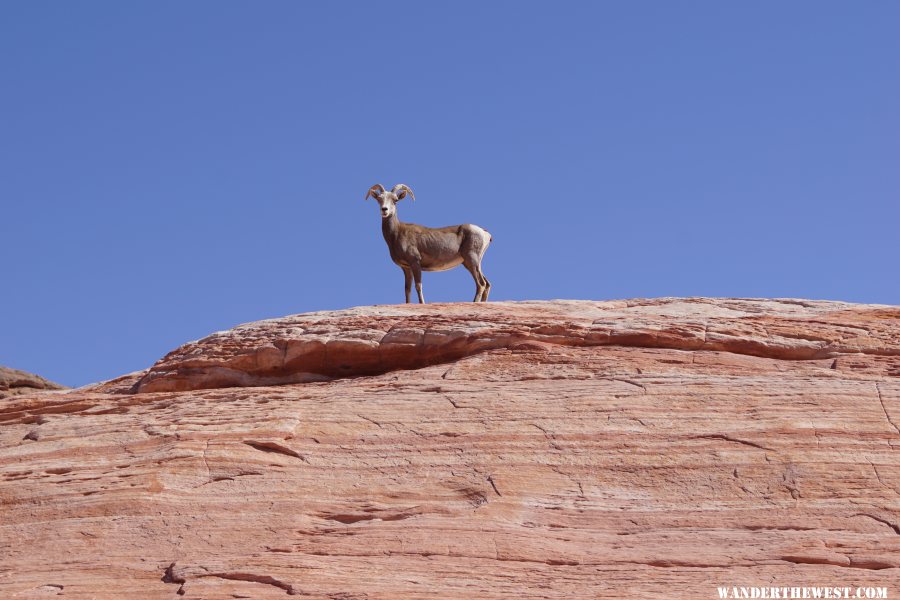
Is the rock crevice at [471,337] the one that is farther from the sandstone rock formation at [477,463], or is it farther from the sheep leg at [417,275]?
the sheep leg at [417,275]

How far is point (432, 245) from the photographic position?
880 inches

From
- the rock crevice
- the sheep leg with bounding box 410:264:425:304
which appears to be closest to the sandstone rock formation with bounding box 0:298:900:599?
the rock crevice

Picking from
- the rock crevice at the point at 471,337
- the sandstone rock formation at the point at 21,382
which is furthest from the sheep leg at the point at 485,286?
the sandstone rock formation at the point at 21,382

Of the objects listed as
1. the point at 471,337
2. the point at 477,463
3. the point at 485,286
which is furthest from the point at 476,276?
the point at 477,463

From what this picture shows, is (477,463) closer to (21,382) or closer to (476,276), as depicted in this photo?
(476,276)

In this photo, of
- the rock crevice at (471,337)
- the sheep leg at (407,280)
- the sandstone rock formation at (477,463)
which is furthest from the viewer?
the sheep leg at (407,280)

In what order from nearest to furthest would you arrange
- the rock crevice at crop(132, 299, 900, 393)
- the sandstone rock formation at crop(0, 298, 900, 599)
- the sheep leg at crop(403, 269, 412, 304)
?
the sandstone rock formation at crop(0, 298, 900, 599) → the rock crevice at crop(132, 299, 900, 393) → the sheep leg at crop(403, 269, 412, 304)

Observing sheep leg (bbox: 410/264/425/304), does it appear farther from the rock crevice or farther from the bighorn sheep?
the rock crevice

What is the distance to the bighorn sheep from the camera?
72.8 ft

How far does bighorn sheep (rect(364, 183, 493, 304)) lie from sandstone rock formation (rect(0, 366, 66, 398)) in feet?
23.7

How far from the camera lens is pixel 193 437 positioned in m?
14.6

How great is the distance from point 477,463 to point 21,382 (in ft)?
38.9

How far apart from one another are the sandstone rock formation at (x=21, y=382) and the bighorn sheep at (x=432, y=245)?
7.22m

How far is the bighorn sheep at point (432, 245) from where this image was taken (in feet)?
72.8
